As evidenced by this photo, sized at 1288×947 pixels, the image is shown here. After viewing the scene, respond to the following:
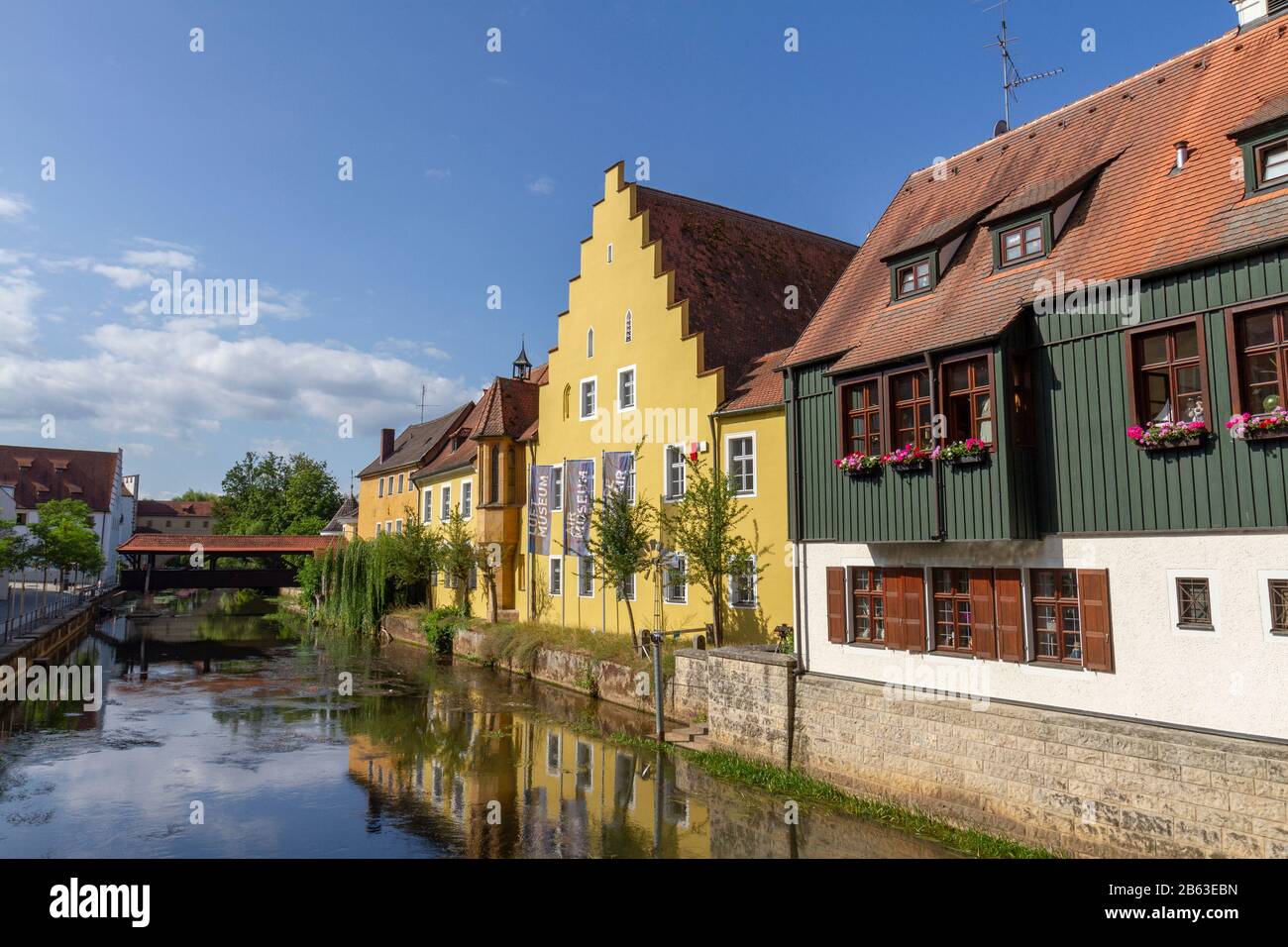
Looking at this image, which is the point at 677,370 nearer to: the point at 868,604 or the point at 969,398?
the point at 868,604

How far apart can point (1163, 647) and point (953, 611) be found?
9.80 feet

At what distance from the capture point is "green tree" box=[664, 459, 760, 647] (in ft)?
66.4

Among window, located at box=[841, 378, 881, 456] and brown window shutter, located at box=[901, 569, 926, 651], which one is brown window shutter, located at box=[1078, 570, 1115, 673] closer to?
brown window shutter, located at box=[901, 569, 926, 651]

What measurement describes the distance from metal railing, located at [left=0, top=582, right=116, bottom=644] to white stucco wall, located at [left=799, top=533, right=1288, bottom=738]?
101ft

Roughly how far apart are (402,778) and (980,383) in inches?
494

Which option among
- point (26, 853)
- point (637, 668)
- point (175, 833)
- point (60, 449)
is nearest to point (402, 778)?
point (175, 833)

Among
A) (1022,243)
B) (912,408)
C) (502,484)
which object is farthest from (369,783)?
(502,484)

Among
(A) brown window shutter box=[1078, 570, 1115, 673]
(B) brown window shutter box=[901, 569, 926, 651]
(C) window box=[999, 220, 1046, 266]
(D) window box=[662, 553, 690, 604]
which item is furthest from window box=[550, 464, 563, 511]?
(A) brown window shutter box=[1078, 570, 1115, 673]

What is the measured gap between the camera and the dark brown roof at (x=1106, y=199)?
10.3 meters

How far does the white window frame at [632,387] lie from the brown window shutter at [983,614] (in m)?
14.2

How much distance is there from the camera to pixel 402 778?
51.2 ft

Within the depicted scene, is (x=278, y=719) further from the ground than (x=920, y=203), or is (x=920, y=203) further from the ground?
(x=920, y=203)
